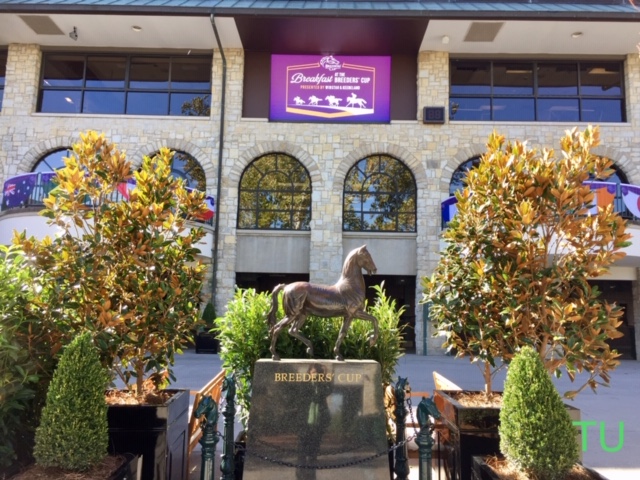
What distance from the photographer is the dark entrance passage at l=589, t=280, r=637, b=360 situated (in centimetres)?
1844

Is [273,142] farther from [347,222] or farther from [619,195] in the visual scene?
A: [619,195]

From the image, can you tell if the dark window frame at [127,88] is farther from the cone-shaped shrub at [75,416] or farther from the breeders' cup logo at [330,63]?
the cone-shaped shrub at [75,416]

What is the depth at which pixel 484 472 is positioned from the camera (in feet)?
13.0

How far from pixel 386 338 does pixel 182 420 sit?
2.54 metres

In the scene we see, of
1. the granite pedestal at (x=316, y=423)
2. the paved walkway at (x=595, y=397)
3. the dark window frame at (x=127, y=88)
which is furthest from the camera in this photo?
the dark window frame at (x=127, y=88)

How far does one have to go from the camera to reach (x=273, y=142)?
59.6 ft

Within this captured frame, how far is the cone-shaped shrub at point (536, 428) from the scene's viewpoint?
12.0ft

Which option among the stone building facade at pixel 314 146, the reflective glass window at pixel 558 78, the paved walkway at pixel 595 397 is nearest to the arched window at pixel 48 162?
the stone building facade at pixel 314 146

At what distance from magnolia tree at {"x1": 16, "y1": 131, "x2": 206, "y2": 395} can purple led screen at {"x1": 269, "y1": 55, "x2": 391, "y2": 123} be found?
13.6 metres

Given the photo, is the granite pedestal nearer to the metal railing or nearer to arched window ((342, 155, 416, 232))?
the metal railing

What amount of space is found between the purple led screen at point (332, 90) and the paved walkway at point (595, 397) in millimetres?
9595

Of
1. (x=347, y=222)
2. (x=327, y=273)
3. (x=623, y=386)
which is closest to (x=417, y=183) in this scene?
(x=347, y=222)

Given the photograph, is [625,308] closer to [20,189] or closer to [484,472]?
[484,472]

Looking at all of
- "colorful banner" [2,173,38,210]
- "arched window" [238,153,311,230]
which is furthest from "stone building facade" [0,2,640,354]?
"colorful banner" [2,173,38,210]
